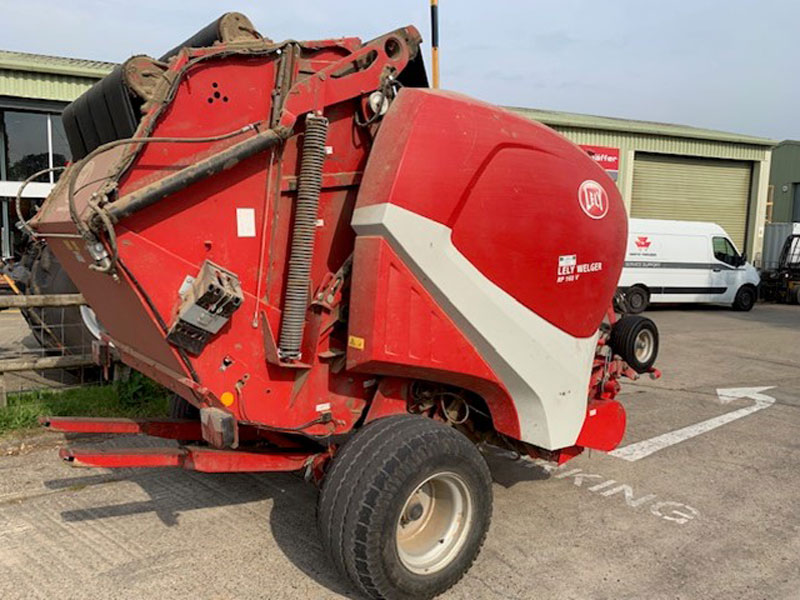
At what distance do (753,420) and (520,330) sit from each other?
4443 millimetres

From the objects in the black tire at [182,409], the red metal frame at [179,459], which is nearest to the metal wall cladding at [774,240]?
the black tire at [182,409]

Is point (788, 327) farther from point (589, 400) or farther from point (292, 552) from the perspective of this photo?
point (292, 552)

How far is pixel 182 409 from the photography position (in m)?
4.45

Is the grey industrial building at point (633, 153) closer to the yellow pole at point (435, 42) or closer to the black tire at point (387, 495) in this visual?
the yellow pole at point (435, 42)

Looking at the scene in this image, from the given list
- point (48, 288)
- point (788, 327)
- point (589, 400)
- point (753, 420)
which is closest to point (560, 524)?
point (589, 400)

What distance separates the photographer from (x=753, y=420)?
6.55m

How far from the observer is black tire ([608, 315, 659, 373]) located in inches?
206

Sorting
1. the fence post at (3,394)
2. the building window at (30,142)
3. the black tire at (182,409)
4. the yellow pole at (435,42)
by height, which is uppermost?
the building window at (30,142)

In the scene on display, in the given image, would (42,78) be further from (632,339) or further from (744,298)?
(744,298)

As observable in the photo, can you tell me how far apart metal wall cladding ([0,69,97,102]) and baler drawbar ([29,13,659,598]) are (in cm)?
1378

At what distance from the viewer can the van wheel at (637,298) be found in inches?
642

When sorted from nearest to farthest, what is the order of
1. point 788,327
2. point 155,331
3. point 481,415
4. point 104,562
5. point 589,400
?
point 155,331 < point 104,562 < point 481,415 < point 589,400 < point 788,327

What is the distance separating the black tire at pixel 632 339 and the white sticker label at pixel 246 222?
10.8 ft

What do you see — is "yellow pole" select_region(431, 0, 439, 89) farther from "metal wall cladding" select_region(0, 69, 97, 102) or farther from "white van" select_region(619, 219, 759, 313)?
"metal wall cladding" select_region(0, 69, 97, 102)
